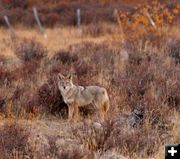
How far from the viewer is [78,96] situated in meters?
8.81

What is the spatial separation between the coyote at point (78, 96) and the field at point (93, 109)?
0.18m

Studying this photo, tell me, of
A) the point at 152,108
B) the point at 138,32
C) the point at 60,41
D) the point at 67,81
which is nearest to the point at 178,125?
the point at 152,108

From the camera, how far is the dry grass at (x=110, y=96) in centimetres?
682

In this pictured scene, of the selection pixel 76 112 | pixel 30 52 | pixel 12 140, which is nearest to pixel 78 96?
pixel 76 112

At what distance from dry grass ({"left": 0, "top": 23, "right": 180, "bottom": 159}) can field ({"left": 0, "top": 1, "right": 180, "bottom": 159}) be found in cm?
1

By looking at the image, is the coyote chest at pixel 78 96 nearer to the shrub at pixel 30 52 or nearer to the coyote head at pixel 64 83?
the coyote head at pixel 64 83

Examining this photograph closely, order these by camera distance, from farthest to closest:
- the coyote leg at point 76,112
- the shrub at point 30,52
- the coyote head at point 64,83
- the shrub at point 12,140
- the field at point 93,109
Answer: the shrub at point 30,52
the coyote head at point 64,83
the coyote leg at point 76,112
the field at point 93,109
the shrub at point 12,140

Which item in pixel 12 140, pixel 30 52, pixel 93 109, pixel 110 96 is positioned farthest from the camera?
pixel 30 52

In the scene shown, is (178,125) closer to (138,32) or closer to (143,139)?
(143,139)

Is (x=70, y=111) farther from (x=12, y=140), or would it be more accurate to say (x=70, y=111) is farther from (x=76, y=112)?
(x=12, y=140)

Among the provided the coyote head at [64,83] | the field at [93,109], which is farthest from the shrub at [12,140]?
the coyote head at [64,83]

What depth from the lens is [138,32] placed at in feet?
55.5

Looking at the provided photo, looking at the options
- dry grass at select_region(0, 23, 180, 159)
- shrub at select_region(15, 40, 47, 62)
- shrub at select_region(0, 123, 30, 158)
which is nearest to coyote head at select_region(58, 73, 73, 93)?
dry grass at select_region(0, 23, 180, 159)

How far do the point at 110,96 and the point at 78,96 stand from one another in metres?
0.87
